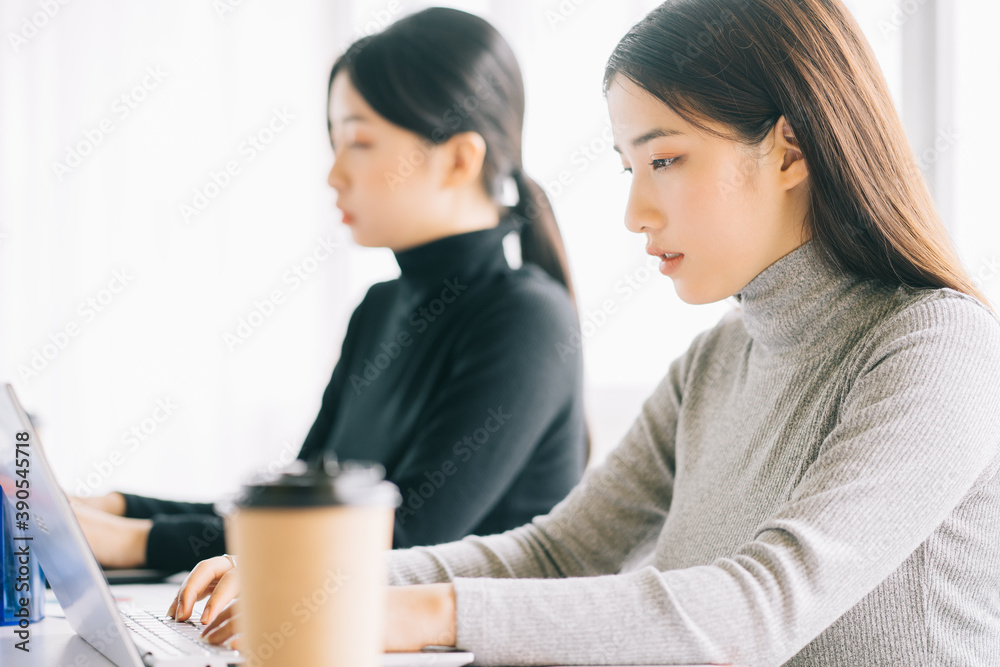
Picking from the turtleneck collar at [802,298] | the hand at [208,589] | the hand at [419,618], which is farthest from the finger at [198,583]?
the turtleneck collar at [802,298]

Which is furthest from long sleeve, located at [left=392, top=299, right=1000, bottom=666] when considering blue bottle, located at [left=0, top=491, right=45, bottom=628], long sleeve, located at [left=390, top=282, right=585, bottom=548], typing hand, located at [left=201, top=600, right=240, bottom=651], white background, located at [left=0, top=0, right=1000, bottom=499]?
white background, located at [left=0, top=0, right=1000, bottom=499]

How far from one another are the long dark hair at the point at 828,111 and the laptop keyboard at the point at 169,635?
0.65m

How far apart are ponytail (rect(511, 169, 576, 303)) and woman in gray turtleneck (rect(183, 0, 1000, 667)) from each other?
587mm

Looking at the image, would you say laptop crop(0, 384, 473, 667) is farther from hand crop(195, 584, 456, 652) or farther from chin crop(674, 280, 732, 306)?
chin crop(674, 280, 732, 306)

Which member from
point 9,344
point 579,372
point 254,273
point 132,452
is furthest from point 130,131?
point 579,372

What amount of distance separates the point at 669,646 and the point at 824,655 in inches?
10.3

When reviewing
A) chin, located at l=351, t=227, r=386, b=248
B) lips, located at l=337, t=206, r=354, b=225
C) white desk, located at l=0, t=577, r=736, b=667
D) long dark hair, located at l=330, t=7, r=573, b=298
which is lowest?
white desk, located at l=0, t=577, r=736, b=667

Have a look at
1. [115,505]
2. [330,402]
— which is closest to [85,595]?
[115,505]

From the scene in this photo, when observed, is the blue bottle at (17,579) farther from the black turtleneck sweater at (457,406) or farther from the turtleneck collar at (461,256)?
the turtleneck collar at (461,256)

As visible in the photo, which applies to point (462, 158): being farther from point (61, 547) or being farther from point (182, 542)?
point (61, 547)

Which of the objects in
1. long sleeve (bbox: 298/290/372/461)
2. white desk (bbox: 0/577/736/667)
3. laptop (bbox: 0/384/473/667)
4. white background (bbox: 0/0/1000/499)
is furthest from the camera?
white background (bbox: 0/0/1000/499)

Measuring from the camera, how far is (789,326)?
94 centimetres

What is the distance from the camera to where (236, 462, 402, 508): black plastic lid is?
1.26 ft

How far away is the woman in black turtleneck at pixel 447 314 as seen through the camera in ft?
4.29
